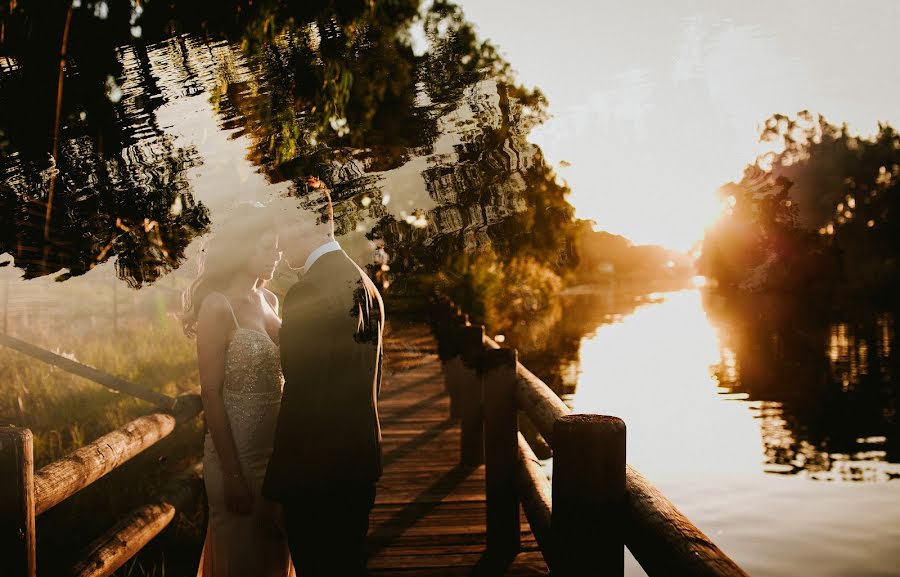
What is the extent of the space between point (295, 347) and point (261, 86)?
114 cm

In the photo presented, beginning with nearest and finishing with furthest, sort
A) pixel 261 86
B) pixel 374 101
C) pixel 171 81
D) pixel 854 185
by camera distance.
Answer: pixel 171 81 < pixel 261 86 < pixel 374 101 < pixel 854 185

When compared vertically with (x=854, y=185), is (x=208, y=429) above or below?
below

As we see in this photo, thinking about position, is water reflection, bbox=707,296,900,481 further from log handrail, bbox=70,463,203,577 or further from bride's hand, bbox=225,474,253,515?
bride's hand, bbox=225,474,253,515

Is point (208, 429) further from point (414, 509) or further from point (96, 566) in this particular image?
point (414, 509)

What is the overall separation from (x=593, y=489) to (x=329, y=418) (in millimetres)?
965

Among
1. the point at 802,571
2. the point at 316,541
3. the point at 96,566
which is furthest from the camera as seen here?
the point at 802,571

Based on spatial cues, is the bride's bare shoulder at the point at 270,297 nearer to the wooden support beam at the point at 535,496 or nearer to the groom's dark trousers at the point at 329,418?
the groom's dark trousers at the point at 329,418

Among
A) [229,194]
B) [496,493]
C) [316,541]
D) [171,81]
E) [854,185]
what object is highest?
[854,185]

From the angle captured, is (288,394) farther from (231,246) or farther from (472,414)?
(472,414)

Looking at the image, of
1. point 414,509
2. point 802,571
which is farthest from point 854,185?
point 414,509

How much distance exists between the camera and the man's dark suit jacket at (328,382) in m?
2.38

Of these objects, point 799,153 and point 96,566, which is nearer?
point 96,566

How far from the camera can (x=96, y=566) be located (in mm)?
3303

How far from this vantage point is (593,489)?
2016mm
